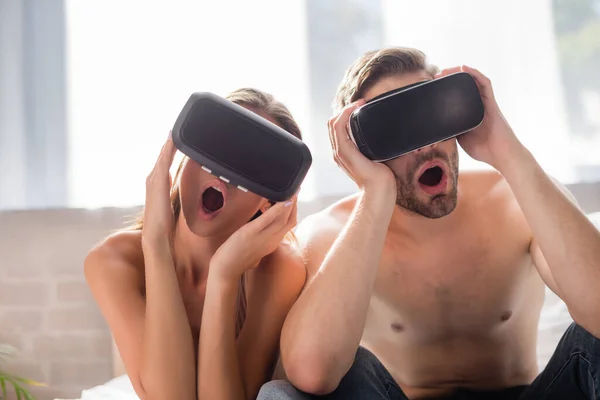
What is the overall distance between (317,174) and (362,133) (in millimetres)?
943

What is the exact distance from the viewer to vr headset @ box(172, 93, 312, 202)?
32.8 inches

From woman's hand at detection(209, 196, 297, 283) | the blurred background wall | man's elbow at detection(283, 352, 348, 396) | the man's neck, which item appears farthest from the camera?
the blurred background wall

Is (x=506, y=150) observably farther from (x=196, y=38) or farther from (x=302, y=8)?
(x=196, y=38)

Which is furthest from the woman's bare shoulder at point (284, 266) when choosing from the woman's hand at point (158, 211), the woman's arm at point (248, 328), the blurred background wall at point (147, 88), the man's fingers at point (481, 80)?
the blurred background wall at point (147, 88)

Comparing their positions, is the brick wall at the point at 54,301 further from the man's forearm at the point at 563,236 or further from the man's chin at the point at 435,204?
the man's forearm at the point at 563,236

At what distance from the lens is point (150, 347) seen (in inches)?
35.2

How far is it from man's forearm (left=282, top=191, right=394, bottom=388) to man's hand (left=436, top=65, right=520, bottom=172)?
0.19m

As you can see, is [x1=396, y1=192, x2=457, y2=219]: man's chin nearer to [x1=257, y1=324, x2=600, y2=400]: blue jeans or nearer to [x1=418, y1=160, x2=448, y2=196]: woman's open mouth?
[x1=418, y1=160, x2=448, y2=196]: woman's open mouth

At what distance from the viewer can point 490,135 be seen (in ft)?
3.09

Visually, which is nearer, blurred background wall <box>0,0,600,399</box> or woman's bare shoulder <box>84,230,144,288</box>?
woman's bare shoulder <box>84,230,144,288</box>

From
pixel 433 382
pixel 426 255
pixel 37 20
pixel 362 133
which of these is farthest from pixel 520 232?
pixel 37 20

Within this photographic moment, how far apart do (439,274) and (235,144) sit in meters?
0.55

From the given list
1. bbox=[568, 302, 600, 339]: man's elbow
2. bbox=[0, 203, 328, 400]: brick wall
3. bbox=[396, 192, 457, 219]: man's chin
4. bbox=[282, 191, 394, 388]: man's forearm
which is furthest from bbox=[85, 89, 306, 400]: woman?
bbox=[0, 203, 328, 400]: brick wall

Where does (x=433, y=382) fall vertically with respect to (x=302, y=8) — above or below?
below
